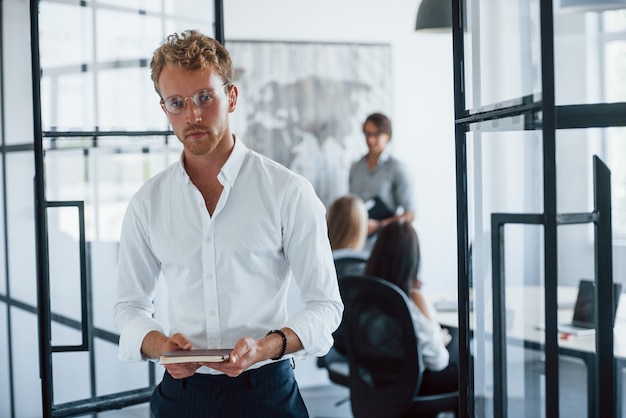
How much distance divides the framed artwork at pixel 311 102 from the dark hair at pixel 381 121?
0.32m

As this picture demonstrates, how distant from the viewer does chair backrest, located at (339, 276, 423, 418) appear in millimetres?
3215

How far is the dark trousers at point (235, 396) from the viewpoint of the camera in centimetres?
196

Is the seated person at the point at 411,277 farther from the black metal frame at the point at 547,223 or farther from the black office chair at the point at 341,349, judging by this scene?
the black metal frame at the point at 547,223

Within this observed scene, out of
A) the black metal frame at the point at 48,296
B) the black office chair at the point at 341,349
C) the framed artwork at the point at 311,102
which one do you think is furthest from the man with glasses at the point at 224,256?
the framed artwork at the point at 311,102

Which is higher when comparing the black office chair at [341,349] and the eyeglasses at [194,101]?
the eyeglasses at [194,101]

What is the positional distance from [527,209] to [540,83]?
0.85ft

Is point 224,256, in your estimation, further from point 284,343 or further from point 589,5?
point 589,5

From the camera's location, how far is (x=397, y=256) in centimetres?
341

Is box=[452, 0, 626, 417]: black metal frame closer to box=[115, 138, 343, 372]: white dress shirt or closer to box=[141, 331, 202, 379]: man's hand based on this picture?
box=[115, 138, 343, 372]: white dress shirt

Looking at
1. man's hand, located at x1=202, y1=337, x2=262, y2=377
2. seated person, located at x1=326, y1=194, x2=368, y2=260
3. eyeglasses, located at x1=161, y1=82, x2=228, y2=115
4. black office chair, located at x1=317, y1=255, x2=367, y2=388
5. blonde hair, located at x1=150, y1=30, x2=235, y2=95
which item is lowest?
black office chair, located at x1=317, y1=255, x2=367, y2=388

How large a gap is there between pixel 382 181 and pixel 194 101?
3900 millimetres

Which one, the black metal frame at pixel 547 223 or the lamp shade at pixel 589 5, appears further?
the lamp shade at pixel 589 5

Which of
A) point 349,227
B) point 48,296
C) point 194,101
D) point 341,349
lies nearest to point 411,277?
point 341,349

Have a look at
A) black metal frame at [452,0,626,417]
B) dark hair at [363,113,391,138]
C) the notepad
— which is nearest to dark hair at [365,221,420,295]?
black metal frame at [452,0,626,417]
